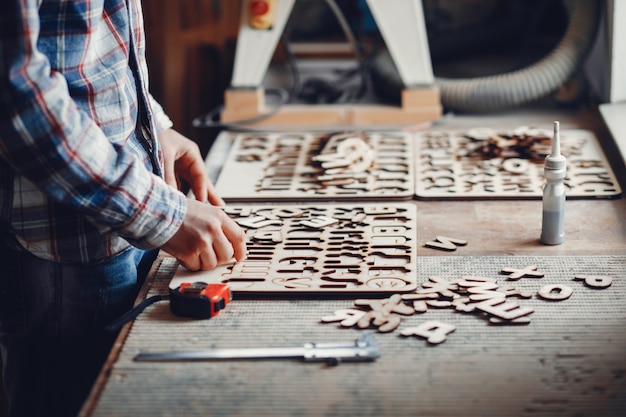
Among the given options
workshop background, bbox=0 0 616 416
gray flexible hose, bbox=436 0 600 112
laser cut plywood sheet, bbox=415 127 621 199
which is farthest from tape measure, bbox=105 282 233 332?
workshop background, bbox=0 0 616 416

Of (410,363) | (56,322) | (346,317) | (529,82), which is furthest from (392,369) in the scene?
(529,82)

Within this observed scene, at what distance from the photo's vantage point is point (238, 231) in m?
1.19

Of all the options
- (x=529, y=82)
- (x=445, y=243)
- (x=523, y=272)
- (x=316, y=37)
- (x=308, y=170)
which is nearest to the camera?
(x=523, y=272)

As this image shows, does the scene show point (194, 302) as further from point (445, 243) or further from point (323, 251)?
point (445, 243)

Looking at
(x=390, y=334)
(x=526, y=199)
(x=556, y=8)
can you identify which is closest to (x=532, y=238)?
(x=526, y=199)

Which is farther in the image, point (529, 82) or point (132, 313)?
point (529, 82)

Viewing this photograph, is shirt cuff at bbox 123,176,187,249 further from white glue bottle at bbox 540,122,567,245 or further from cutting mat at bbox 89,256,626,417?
white glue bottle at bbox 540,122,567,245

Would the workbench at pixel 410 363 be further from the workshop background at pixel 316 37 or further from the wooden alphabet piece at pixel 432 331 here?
the workshop background at pixel 316 37

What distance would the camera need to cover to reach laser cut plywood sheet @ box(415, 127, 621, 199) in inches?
60.6

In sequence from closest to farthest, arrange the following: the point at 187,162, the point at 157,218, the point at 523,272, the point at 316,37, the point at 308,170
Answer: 1. the point at 157,218
2. the point at 523,272
3. the point at 187,162
4. the point at 308,170
5. the point at 316,37

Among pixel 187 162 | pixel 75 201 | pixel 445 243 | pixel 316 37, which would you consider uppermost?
pixel 75 201

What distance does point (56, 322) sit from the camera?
120cm

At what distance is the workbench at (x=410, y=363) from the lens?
89cm

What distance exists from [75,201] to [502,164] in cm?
95
